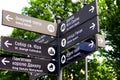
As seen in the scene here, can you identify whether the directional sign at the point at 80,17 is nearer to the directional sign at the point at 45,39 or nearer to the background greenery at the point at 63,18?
the directional sign at the point at 45,39

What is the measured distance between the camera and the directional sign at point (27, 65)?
8.19 m

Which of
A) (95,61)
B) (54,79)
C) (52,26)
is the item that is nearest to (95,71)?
(95,61)

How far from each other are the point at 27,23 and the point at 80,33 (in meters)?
1.36

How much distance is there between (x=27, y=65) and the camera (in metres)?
8.38

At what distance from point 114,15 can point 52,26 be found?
1382 centimetres

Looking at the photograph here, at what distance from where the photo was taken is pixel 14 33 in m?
27.9

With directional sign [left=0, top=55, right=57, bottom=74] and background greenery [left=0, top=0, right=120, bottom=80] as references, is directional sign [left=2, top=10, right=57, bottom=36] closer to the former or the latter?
directional sign [left=0, top=55, right=57, bottom=74]

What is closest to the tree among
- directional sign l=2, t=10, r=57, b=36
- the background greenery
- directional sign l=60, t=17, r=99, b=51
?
the background greenery

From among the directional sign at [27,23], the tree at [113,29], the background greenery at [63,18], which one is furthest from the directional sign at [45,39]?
the background greenery at [63,18]

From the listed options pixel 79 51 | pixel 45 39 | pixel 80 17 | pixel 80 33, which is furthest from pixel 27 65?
pixel 80 17

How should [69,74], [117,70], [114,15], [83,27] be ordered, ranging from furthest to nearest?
1. [69,74]
2. [114,15]
3. [117,70]
4. [83,27]

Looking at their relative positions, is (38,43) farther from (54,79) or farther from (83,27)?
→ (54,79)

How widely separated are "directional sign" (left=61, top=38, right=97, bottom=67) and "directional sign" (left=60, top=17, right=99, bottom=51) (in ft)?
0.41

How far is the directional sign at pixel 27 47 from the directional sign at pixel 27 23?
341mm
